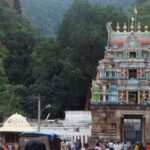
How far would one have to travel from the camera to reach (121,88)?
52.2m

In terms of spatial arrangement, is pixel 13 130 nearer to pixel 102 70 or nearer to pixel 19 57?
pixel 102 70

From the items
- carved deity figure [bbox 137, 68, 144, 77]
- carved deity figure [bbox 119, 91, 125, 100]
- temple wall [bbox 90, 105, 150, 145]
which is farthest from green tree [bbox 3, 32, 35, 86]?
temple wall [bbox 90, 105, 150, 145]

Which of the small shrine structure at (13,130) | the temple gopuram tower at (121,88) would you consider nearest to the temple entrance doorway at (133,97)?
the temple gopuram tower at (121,88)

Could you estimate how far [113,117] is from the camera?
51.3 m

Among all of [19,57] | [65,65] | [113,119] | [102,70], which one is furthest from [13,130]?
[19,57]

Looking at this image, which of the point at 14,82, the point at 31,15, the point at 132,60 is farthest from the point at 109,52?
the point at 31,15

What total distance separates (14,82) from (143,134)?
24.3 metres

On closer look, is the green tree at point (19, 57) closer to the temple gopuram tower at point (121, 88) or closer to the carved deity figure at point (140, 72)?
the temple gopuram tower at point (121, 88)

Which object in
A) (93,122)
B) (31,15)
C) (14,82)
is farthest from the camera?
(31,15)

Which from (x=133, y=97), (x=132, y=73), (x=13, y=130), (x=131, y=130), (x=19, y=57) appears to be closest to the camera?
(x=13, y=130)

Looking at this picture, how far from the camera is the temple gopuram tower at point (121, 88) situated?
2008 inches

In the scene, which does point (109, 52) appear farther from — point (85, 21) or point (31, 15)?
point (31, 15)

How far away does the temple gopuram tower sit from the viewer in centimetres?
5100

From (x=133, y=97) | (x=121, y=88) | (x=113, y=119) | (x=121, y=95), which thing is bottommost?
(x=113, y=119)
